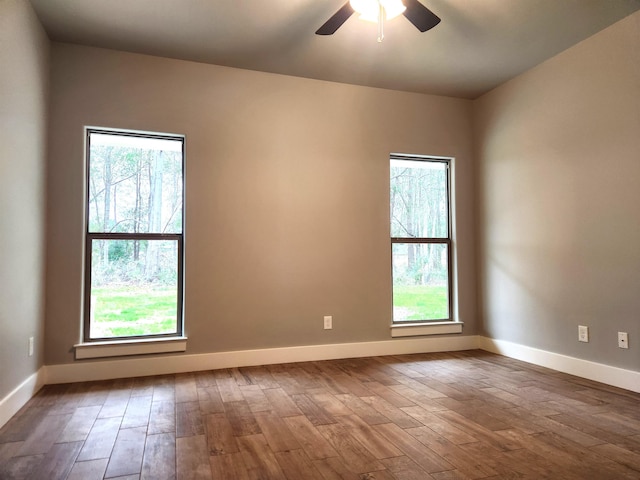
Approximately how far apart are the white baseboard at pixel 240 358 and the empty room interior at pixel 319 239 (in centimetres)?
2

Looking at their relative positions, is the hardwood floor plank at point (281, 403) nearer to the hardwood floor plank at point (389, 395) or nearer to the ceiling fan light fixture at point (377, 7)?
the hardwood floor plank at point (389, 395)

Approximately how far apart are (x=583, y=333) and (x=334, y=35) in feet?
9.74

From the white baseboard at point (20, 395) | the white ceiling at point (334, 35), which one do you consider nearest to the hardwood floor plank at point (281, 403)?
the white baseboard at point (20, 395)

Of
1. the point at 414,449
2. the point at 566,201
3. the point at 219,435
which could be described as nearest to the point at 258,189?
the point at 219,435

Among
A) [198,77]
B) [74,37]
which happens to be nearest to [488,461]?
[198,77]

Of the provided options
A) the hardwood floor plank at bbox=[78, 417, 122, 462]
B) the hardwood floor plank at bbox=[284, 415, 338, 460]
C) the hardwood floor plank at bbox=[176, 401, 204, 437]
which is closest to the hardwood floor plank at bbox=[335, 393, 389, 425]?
the hardwood floor plank at bbox=[284, 415, 338, 460]

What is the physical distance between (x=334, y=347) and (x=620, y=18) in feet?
11.0

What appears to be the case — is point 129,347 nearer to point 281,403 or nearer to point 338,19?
point 281,403

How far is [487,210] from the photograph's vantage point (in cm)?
423

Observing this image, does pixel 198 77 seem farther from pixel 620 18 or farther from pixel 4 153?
pixel 620 18

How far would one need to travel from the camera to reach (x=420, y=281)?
13.9ft

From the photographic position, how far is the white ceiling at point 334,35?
2771 mm

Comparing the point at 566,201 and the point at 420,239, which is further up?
the point at 566,201

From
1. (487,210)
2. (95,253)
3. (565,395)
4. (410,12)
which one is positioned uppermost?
(410,12)
